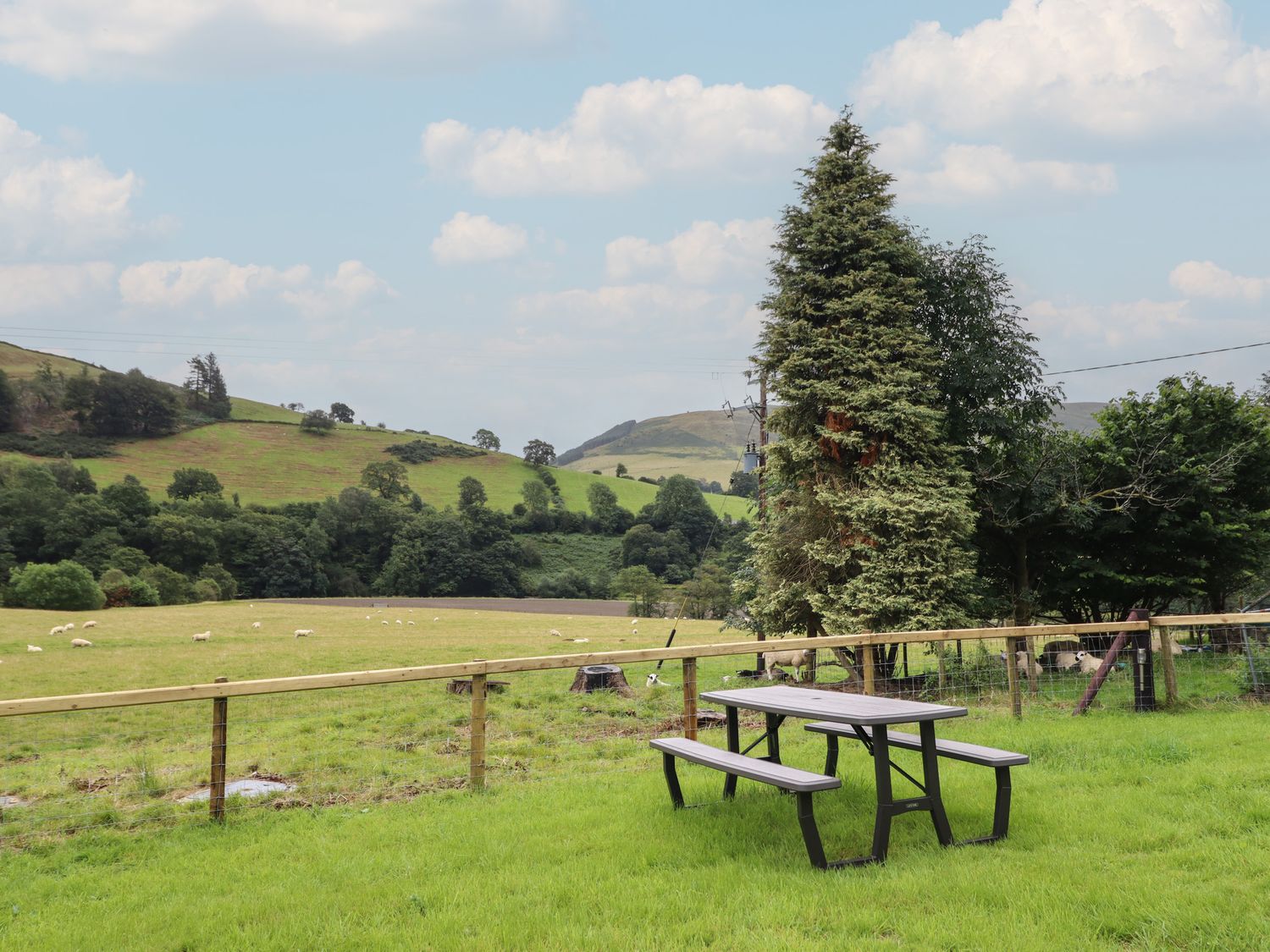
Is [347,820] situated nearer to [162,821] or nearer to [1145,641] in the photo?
[162,821]

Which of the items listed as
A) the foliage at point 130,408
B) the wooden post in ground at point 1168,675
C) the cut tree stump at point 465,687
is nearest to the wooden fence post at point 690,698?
the wooden post in ground at point 1168,675

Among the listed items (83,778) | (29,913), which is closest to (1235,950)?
(29,913)

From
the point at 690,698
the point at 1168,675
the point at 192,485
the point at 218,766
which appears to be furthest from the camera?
the point at 192,485

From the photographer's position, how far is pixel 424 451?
12438 cm

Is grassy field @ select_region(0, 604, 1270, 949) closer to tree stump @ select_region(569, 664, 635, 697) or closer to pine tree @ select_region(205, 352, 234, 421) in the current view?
tree stump @ select_region(569, 664, 635, 697)

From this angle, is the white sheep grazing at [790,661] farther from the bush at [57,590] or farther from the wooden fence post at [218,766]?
the bush at [57,590]

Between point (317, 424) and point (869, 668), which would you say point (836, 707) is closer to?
point (869, 668)

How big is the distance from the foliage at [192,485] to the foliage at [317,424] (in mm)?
32556

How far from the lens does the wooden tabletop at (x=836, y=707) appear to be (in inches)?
215

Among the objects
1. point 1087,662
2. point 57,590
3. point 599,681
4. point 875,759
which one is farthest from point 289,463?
point 875,759

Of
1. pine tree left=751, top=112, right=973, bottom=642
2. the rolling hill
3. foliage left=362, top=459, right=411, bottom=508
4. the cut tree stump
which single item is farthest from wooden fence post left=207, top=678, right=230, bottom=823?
foliage left=362, top=459, right=411, bottom=508

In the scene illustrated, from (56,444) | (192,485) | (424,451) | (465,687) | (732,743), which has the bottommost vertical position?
(465,687)

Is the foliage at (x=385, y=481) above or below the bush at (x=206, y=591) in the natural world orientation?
above

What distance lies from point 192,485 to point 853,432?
3508 inches
